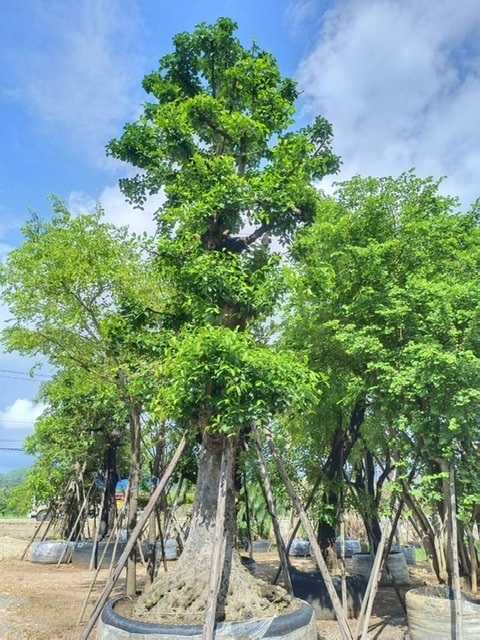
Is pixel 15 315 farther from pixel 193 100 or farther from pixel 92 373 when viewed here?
pixel 193 100

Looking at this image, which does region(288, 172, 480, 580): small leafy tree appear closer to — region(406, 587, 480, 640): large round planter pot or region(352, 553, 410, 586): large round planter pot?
region(406, 587, 480, 640): large round planter pot

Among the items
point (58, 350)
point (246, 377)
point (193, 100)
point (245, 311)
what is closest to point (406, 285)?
point (245, 311)

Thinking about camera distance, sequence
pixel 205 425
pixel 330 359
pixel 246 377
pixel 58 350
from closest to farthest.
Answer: pixel 246 377 < pixel 205 425 < pixel 330 359 < pixel 58 350

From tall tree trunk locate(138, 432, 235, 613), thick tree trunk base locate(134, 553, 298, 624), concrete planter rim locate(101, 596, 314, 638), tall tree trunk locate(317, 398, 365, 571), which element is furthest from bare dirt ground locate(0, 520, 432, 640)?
concrete planter rim locate(101, 596, 314, 638)

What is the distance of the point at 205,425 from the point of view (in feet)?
17.6

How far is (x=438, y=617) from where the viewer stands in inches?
227

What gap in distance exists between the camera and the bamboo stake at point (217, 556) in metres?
4.00

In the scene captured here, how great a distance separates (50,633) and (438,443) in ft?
19.0

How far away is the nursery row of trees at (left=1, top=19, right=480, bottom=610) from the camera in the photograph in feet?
17.3

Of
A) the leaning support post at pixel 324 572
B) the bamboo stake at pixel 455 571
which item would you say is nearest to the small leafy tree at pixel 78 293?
the leaning support post at pixel 324 572

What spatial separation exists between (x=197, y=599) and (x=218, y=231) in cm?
434

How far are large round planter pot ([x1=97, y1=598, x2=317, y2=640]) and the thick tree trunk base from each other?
16.5 inches

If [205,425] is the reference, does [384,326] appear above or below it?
above

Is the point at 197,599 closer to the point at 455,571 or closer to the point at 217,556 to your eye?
the point at 217,556
